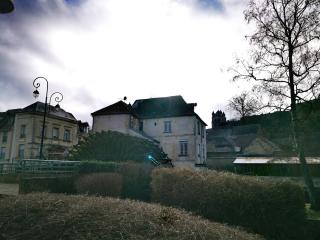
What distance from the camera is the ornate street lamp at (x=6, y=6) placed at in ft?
10.7

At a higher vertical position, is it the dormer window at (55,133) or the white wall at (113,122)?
the white wall at (113,122)

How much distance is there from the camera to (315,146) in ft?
79.9

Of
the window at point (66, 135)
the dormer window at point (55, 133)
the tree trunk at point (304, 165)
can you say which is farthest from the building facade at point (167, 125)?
the tree trunk at point (304, 165)

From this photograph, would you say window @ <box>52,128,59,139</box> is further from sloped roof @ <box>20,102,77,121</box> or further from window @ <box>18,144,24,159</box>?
window @ <box>18,144,24,159</box>

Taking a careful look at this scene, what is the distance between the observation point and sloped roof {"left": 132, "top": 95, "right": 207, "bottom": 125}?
113 ft

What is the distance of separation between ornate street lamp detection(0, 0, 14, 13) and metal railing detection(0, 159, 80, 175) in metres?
10.3

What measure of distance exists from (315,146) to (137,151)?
656 inches

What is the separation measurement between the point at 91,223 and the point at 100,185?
769 cm

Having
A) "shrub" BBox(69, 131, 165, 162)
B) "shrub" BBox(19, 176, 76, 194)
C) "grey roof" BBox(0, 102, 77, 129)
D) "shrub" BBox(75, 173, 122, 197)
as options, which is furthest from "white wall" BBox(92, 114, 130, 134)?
"shrub" BBox(75, 173, 122, 197)

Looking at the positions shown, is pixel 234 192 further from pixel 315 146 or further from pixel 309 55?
pixel 315 146

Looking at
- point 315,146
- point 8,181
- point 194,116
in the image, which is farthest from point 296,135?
point 194,116

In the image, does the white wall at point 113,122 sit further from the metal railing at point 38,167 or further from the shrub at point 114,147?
Answer: the metal railing at point 38,167

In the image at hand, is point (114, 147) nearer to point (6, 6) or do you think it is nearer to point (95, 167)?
point (95, 167)

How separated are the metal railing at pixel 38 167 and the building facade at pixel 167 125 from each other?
16980 millimetres
